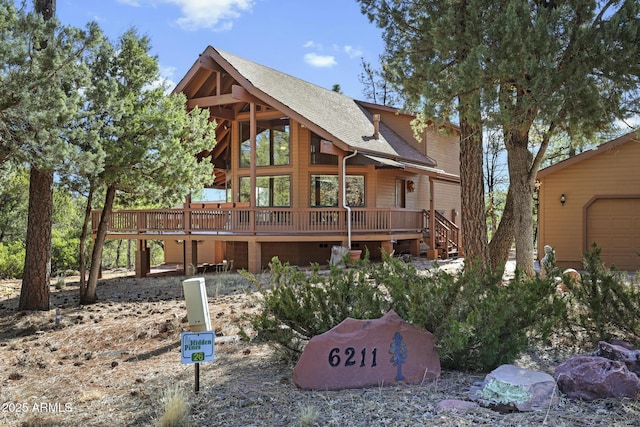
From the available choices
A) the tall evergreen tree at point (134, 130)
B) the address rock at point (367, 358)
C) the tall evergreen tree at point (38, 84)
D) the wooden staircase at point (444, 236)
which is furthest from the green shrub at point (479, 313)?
the wooden staircase at point (444, 236)

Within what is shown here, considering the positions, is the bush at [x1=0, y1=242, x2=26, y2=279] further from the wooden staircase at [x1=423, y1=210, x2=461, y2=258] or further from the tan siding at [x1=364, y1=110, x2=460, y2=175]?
the tan siding at [x1=364, y1=110, x2=460, y2=175]

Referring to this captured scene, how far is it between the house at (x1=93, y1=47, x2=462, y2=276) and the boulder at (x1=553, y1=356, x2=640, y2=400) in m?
12.1

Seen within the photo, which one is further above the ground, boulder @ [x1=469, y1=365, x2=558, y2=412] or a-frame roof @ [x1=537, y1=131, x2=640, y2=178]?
a-frame roof @ [x1=537, y1=131, x2=640, y2=178]

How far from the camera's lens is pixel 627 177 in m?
15.8

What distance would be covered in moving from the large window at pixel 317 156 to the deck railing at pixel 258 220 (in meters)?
2.14

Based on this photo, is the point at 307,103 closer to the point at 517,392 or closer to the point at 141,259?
the point at 141,259

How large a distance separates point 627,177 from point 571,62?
9573 mm

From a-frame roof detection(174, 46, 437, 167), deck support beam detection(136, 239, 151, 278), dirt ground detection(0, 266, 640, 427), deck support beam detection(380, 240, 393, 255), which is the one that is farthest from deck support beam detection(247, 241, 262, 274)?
dirt ground detection(0, 266, 640, 427)

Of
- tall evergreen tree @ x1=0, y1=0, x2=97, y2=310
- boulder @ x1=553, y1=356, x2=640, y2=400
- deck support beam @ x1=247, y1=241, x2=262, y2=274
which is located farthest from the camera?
deck support beam @ x1=247, y1=241, x2=262, y2=274

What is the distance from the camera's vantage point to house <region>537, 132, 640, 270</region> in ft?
51.9

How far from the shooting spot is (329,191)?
736 inches

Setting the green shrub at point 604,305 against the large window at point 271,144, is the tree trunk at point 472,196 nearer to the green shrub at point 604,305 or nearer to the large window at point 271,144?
the green shrub at point 604,305

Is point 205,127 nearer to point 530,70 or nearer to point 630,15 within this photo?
point 530,70

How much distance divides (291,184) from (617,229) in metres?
10.6
